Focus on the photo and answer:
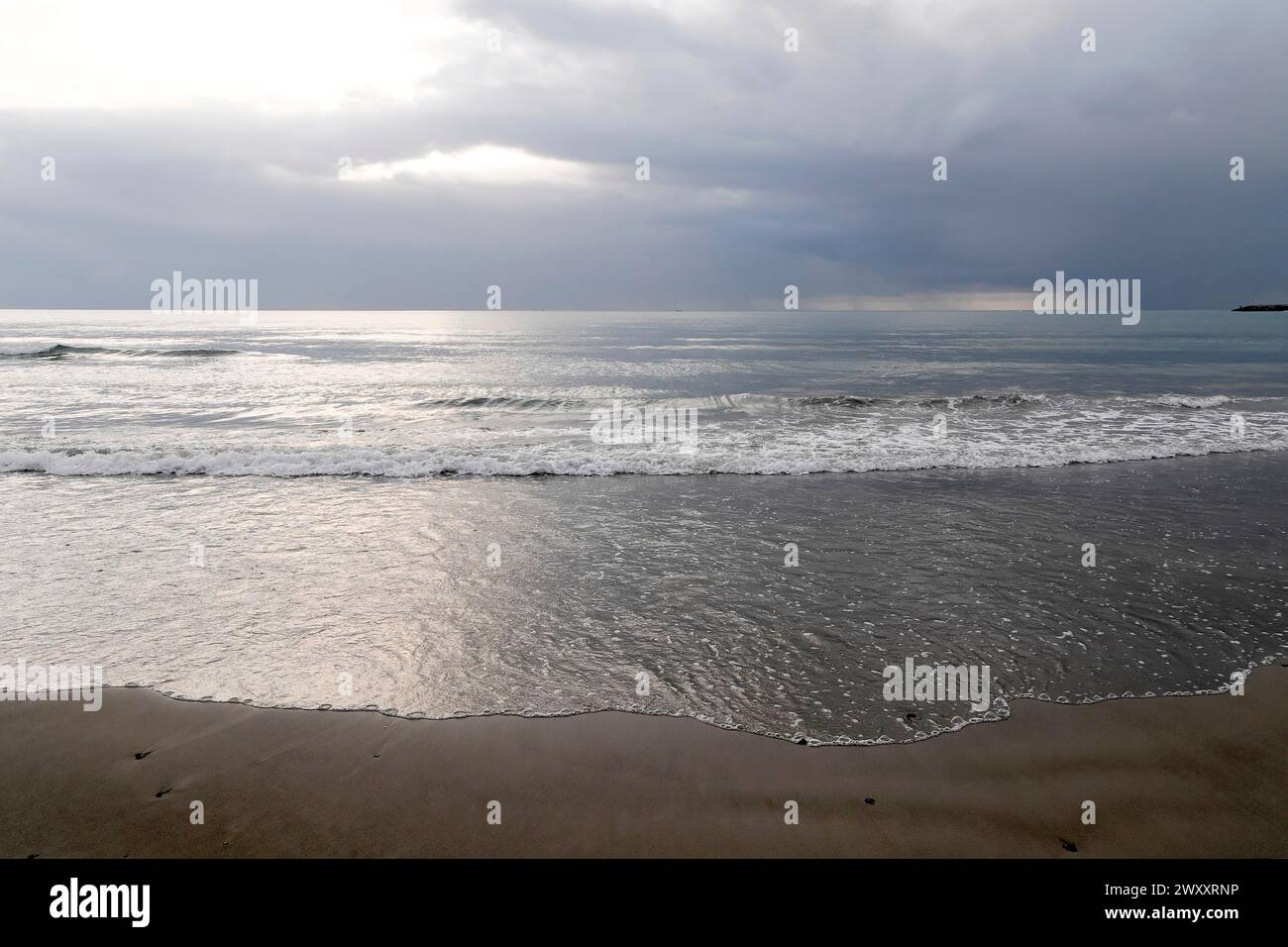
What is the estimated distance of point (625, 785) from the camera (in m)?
4.39

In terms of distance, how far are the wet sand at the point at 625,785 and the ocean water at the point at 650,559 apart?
0.33 metres

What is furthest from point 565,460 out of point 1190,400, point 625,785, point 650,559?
point 1190,400

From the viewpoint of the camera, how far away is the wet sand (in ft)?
12.9

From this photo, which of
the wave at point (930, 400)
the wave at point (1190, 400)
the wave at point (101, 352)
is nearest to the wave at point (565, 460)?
the wave at point (1190, 400)

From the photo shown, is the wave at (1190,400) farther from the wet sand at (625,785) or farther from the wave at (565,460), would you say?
the wet sand at (625,785)

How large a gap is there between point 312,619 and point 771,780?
489cm

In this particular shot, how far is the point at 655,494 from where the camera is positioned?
12.5 metres

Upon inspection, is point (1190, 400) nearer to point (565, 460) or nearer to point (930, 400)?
point (930, 400)

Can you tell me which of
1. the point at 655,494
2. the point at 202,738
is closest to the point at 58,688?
the point at 202,738

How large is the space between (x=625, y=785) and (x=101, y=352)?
6130 cm

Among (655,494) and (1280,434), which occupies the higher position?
(1280,434)

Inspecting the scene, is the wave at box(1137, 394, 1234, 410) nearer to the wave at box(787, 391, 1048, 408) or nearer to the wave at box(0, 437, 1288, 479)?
the wave at box(787, 391, 1048, 408)

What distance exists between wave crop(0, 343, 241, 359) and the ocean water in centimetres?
2953

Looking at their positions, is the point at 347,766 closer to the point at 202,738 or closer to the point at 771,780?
the point at 202,738
